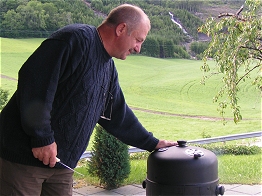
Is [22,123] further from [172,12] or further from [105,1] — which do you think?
[172,12]

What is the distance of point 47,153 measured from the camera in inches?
68.3

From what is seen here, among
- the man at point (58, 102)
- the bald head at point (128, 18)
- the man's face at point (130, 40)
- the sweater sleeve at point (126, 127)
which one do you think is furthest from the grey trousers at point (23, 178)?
the bald head at point (128, 18)

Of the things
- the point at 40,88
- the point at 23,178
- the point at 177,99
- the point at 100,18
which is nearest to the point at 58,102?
the point at 40,88

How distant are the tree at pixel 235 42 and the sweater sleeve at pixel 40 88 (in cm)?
294

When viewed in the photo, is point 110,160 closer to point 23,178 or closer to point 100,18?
point 100,18

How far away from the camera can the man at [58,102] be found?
5.50ft

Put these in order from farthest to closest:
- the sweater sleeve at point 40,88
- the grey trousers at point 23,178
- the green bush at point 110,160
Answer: the green bush at point 110,160, the grey trousers at point 23,178, the sweater sleeve at point 40,88

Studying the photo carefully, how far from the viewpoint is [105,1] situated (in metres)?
4.92

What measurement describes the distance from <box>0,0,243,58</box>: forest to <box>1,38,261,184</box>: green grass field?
0.28m

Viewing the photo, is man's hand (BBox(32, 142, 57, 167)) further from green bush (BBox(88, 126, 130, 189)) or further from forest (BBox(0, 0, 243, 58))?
forest (BBox(0, 0, 243, 58))

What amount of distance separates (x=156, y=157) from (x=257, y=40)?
2.89 meters

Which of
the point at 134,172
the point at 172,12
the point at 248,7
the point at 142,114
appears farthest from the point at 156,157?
the point at 142,114

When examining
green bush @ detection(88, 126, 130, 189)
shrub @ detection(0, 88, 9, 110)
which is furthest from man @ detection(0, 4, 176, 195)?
shrub @ detection(0, 88, 9, 110)

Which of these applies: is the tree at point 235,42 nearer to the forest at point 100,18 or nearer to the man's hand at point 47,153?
the forest at point 100,18
